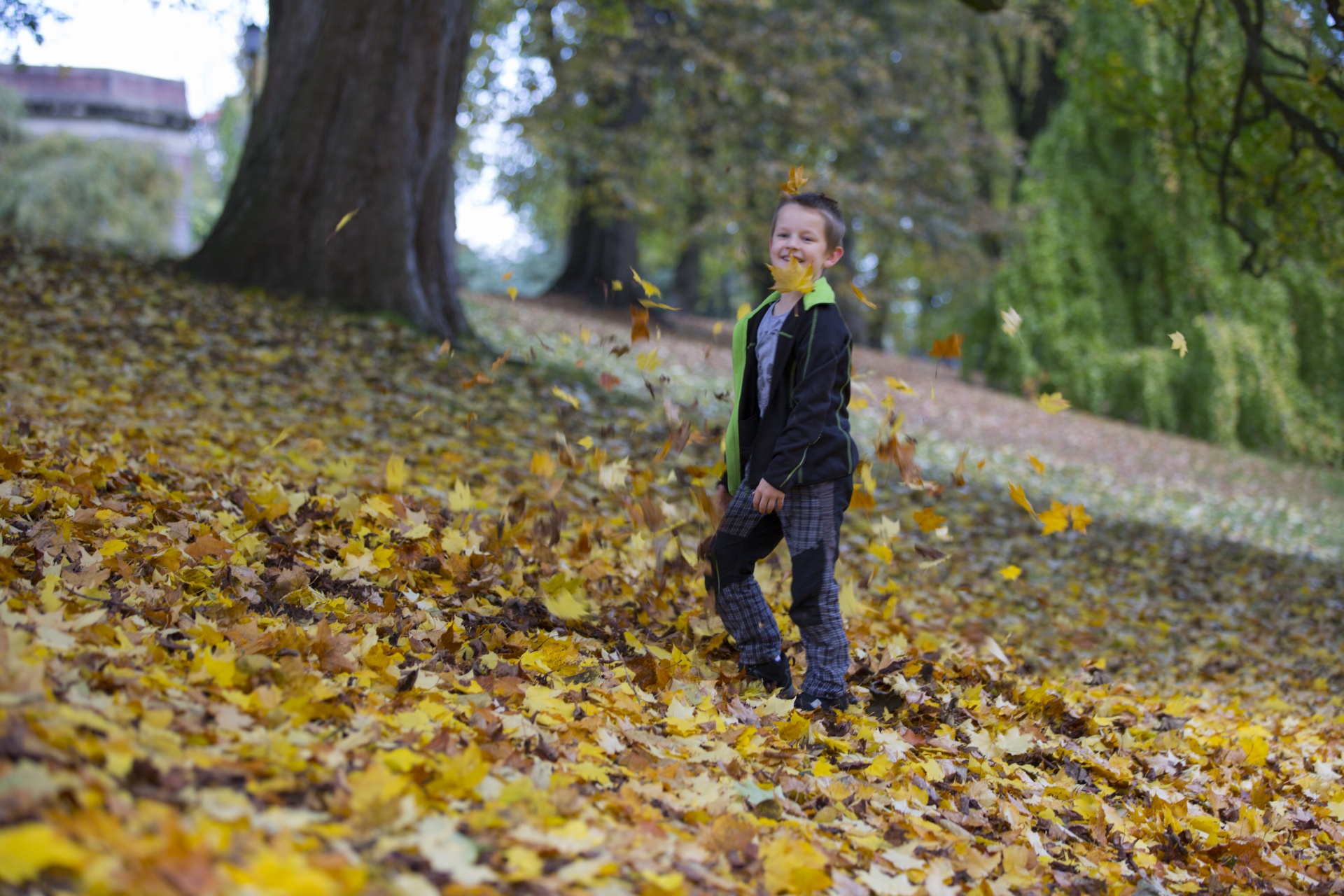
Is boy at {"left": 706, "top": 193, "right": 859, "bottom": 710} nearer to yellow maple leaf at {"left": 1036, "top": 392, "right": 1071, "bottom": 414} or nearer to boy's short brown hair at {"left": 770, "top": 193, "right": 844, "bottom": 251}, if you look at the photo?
boy's short brown hair at {"left": 770, "top": 193, "right": 844, "bottom": 251}

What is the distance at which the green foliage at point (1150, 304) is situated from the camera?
1672 cm

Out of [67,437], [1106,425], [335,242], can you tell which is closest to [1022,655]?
[67,437]

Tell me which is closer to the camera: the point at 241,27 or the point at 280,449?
the point at 280,449

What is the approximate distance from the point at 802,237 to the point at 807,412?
0.51 meters

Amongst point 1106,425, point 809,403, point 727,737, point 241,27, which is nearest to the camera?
point 727,737

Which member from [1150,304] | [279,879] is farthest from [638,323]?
[1150,304]

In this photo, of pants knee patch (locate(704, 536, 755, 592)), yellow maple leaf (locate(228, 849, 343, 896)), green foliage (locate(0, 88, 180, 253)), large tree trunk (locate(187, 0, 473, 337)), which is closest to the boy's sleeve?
pants knee patch (locate(704, 536, 755, 592))

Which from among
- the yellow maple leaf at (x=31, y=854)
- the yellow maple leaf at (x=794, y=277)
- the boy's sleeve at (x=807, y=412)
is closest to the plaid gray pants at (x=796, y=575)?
the boy's sleeve at (x=807, y=412)

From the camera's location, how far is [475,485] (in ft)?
18.0

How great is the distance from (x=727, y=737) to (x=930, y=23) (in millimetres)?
17499

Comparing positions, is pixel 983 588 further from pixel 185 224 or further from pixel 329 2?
pixel 185 224

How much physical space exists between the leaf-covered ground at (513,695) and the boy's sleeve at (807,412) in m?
0.67

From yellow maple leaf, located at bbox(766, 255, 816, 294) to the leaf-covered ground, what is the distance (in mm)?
846

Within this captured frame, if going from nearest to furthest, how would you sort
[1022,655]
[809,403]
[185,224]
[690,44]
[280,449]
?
[809,403] < [1022,655] < [280,449] < [690,44] < [185,224]
